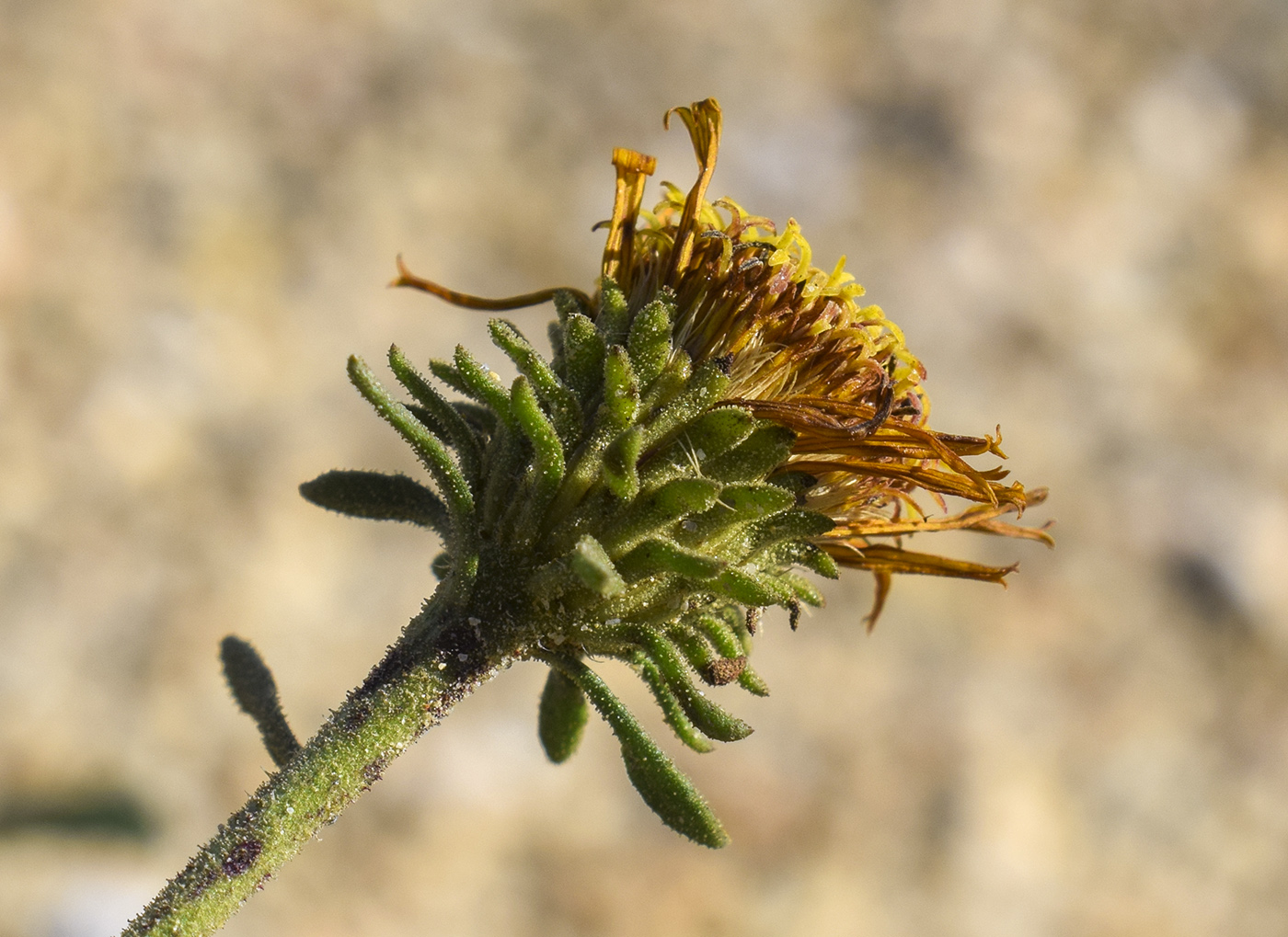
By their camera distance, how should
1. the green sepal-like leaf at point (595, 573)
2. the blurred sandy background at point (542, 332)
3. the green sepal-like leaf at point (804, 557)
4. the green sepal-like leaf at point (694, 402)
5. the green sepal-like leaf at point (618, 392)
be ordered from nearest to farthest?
1. the green sepal-like leaf at point (595, 573)
2. the green sepal-like leaf at point (618, 392)
3. the green sepal-like leaf at point (694, 402)
4. the green sepal-like leaf at point (804, 557)
5. the blurred sandy background at point (542, 332)

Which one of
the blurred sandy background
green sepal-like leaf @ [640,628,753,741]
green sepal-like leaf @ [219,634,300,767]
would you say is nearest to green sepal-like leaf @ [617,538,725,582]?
green sepal-like leaf @ [640,628,753,741]

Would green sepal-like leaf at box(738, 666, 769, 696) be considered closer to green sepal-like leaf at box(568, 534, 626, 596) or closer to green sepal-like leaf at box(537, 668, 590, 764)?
green sepal-like leaf at box(537, 668, 590, 764)

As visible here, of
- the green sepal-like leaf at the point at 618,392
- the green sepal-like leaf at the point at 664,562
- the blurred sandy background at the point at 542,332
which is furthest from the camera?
the blurred sandy background at the point at 542,332

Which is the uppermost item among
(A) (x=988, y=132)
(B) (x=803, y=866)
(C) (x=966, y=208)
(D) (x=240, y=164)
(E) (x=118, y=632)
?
(A) (x=988, y=132)

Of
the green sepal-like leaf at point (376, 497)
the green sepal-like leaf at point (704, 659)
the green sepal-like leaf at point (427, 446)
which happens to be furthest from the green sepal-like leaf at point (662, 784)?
the green sepal-like leaf at point (376, 497)

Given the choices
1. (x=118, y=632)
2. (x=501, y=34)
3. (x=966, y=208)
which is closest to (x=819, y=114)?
(x=966, y=208)

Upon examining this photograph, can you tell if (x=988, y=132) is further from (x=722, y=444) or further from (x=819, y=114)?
(x=722, y=444)

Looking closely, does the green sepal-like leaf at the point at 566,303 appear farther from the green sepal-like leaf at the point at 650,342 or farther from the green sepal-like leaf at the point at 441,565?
the green sepal-like leaf at the point at 441,565
